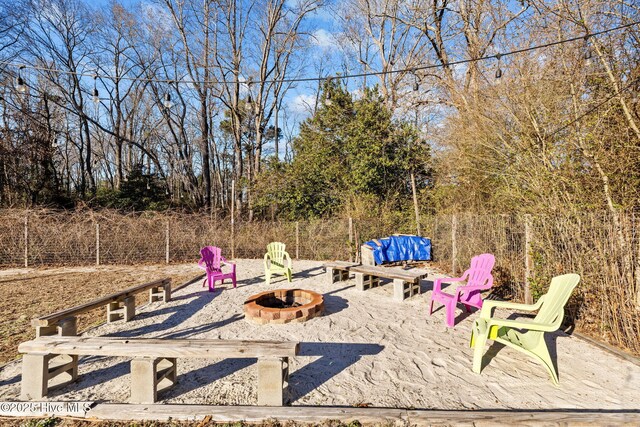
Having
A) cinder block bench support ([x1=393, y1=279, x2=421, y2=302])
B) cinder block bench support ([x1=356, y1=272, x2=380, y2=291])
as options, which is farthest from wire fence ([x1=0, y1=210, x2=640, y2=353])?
cinder block bench support ([x1=356, y1=272, x2=380, y2=291])

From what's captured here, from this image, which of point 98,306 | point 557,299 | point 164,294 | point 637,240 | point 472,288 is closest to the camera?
point 557,299

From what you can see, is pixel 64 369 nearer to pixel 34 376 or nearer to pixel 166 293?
pixel 34 376

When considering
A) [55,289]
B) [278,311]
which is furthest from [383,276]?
[55,289]

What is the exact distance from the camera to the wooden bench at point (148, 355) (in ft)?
7.38

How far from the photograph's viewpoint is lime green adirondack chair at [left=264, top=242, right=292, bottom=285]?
20.8ft

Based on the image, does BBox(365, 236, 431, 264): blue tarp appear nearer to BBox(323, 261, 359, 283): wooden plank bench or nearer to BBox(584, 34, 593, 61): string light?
BBox(323, 261, 359, 283): wooden plank bench

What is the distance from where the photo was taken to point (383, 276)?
526cm

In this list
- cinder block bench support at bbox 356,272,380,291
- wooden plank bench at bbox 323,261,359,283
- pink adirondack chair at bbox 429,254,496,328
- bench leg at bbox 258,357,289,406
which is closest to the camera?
bench leg at bbox 258,357,289,406

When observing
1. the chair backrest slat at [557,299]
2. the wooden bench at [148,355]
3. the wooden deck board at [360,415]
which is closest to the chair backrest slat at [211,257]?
the wooden bench at [148,355]

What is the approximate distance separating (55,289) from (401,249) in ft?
26.1

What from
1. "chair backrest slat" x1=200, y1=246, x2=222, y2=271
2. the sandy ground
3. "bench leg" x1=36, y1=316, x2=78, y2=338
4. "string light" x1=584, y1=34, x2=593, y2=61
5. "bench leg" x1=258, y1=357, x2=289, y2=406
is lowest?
the sandy ground

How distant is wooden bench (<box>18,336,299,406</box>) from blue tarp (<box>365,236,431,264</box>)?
19.8 feet

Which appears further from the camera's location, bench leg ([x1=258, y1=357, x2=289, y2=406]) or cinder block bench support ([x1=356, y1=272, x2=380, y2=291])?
cinder block bench support ([x1=356, y1=272, x2=380, y2=291])

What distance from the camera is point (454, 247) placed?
7188 millimetres
